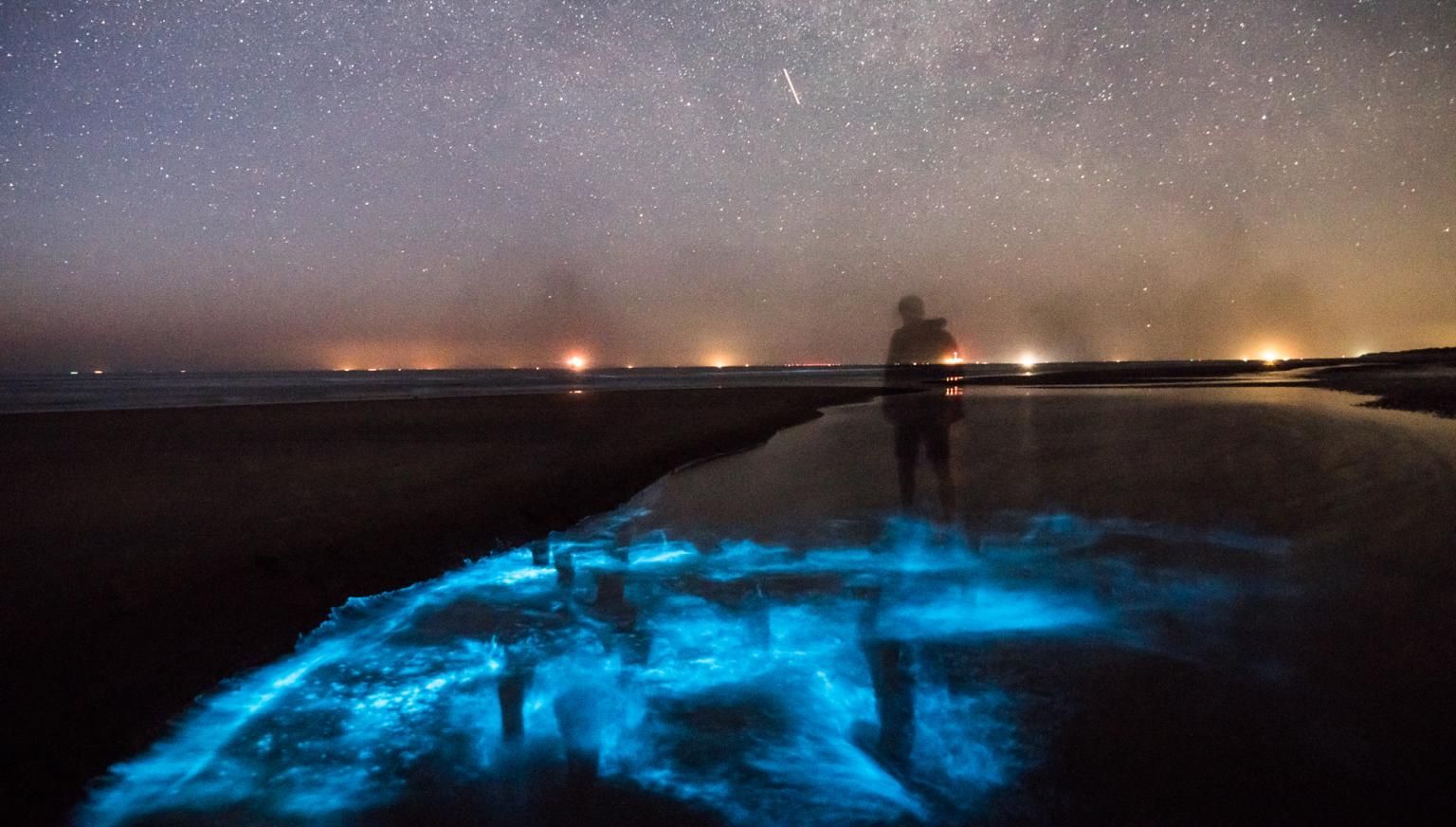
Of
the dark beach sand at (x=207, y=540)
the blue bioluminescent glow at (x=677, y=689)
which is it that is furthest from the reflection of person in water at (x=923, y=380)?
the dark beach sand at (x=207, y=540)

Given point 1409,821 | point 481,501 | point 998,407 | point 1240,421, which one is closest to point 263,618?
point 481,501

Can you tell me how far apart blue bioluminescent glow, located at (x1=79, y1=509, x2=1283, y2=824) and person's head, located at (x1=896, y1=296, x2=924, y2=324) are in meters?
2.37

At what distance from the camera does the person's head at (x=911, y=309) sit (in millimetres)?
7160

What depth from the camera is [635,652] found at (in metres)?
4.33

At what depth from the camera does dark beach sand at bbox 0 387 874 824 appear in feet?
11.7

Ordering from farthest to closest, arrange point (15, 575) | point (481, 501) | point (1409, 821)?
1. point (481, 501)
2. point (15, 575)
3. point (1409, 821)

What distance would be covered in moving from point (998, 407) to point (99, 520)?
23332 millimetres

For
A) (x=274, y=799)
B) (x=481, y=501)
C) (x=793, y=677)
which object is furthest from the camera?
(x=481, y=501)

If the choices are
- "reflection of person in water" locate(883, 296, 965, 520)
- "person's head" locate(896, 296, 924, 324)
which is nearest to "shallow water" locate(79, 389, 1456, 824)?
"reflection of person in water" locate(883, 296, 965, 520)

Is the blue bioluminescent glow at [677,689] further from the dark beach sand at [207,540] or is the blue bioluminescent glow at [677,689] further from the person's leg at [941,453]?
the person's leg at [941,453]

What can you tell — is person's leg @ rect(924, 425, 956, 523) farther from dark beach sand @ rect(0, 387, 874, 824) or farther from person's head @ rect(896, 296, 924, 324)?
dark beach sand @ rect(0, 387, 874, 824)

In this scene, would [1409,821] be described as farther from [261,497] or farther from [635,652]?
[261,497]

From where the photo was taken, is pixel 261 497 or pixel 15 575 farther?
pixel 261 497

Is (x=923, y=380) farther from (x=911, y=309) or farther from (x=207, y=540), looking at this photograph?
(x=207, y=540)
